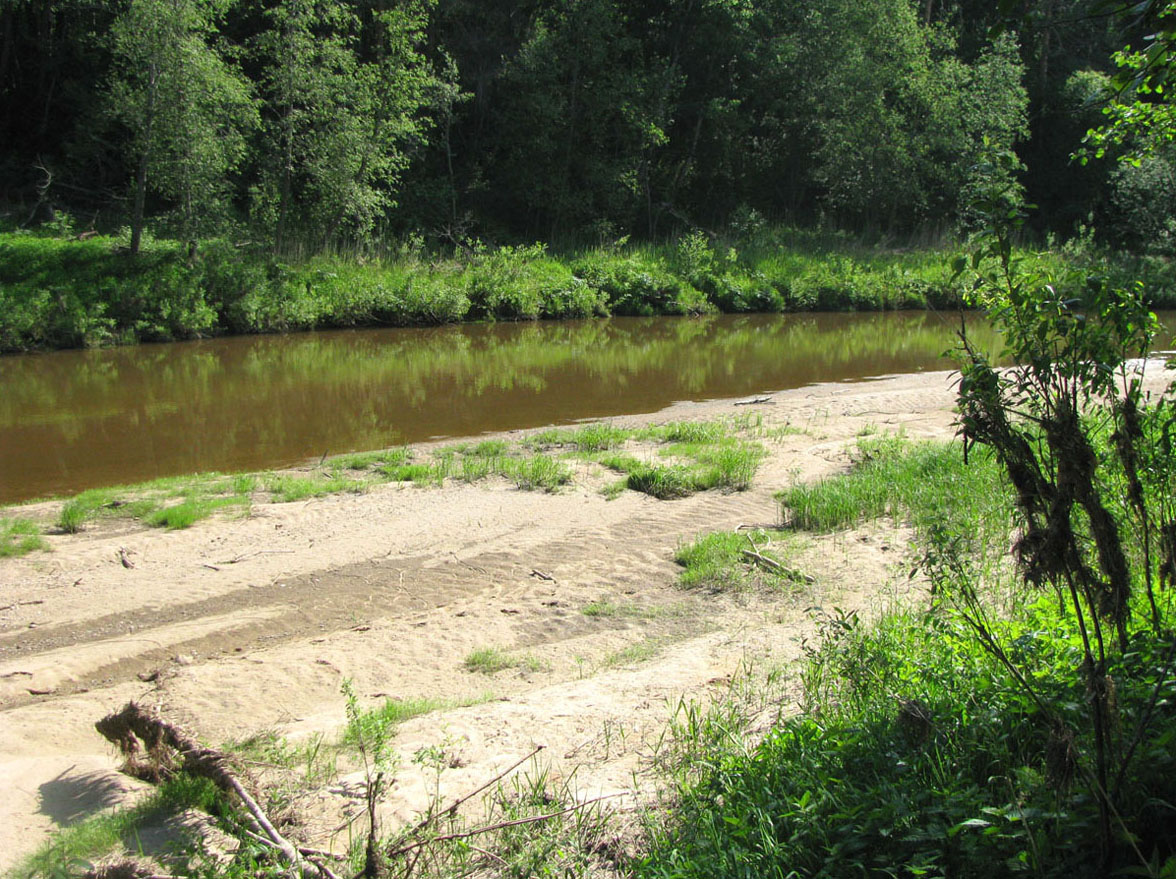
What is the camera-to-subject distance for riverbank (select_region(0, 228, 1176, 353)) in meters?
20.8

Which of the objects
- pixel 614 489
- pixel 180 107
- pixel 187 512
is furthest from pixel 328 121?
pixel 614 489

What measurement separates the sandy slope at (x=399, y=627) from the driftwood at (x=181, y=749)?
0.15 meters

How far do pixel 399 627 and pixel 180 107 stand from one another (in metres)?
19.4

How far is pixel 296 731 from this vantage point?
5.20 meters

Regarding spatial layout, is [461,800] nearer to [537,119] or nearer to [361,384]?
[361,384]

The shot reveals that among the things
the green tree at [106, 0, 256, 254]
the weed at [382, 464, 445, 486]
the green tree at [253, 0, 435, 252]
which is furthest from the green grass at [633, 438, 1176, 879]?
the green tree at [253, 0, 435, 252]

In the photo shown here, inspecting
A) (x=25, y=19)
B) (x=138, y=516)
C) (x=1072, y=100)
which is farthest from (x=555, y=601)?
(x=1072, y=100)

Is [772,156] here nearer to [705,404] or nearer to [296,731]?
[705,404]

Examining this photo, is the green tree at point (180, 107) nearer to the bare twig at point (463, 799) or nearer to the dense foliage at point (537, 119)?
the dense foliage at point (537, 119)

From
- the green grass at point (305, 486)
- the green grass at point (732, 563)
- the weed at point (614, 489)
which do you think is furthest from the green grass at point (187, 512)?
the green grass at point (732, 563)

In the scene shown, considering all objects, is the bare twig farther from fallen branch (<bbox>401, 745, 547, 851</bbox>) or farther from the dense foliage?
the dense foliage

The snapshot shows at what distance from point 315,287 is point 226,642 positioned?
750 inches

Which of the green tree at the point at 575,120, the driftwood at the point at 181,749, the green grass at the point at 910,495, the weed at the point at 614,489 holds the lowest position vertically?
the driftwood at the point at 181,749

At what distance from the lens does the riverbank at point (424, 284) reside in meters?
20.8
